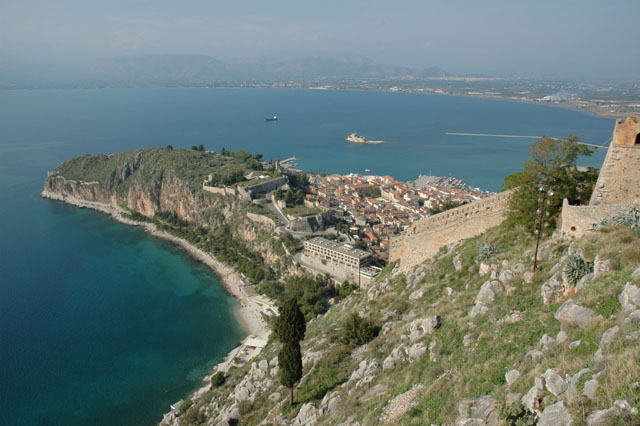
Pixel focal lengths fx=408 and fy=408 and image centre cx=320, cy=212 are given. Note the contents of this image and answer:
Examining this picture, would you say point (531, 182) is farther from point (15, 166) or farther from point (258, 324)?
point (15, 166)

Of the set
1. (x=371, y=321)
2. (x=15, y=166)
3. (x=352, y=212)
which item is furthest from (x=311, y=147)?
(x=371, y=321)

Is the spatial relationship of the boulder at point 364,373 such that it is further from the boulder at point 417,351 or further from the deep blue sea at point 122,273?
the deep blue sea at point 122,273

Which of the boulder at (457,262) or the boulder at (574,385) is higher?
the boulder at (574,385)

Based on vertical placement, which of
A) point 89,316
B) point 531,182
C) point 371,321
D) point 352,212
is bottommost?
point 89,316

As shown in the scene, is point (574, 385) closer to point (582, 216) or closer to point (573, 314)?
point (573, 314)

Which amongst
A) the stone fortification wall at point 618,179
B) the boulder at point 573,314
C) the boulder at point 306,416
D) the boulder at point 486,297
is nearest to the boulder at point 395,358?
the boulder at point 486,297

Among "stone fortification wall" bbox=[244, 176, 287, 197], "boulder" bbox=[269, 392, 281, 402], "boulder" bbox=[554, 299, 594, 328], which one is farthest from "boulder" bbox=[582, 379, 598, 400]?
"stone fortification wall" bbox=[244, 176, 287, 197]
